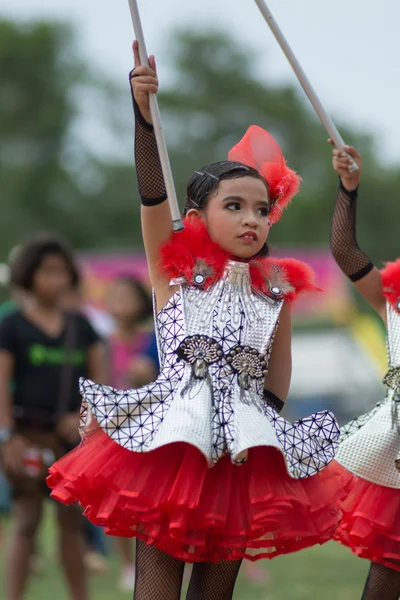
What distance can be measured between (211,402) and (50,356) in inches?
93.6

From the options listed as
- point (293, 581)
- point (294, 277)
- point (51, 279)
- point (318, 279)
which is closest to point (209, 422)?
point (294, 277)

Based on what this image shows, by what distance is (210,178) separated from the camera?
138 inches

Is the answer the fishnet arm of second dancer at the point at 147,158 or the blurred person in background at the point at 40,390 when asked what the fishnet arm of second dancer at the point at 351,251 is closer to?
the fishnet arm of second dancer at the point at 147,158

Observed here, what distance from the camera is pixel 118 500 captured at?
10.0ft

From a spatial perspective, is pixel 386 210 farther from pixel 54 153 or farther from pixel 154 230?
pixel 154 230

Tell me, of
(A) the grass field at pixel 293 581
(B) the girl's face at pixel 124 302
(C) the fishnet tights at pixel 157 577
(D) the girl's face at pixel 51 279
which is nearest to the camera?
(C) the fishnet tights at pixel 157 577

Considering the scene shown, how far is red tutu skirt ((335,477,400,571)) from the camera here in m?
3.53

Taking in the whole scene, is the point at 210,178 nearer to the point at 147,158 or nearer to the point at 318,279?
the point at 147,158

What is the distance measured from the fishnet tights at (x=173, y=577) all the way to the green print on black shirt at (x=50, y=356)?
7.40 feet

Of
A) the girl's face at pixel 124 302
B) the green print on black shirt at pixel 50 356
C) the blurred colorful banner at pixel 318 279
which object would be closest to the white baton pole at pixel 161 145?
the green print on black shirt at pixel 50 356

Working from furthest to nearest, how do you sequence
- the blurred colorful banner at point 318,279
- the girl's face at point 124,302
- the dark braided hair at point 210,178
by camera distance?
the blurred colorful banner at point 318,279 → the girl's face at point 124,302 → the dark braided hair at point 210,178

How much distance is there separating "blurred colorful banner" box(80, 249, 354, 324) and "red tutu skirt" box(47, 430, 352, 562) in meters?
10.5

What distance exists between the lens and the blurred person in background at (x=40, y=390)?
17.3 ft

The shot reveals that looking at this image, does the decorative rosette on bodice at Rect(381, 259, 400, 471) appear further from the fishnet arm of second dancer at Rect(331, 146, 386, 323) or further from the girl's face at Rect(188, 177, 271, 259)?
the girl's face at Rect(188, 177, 271, 259)
